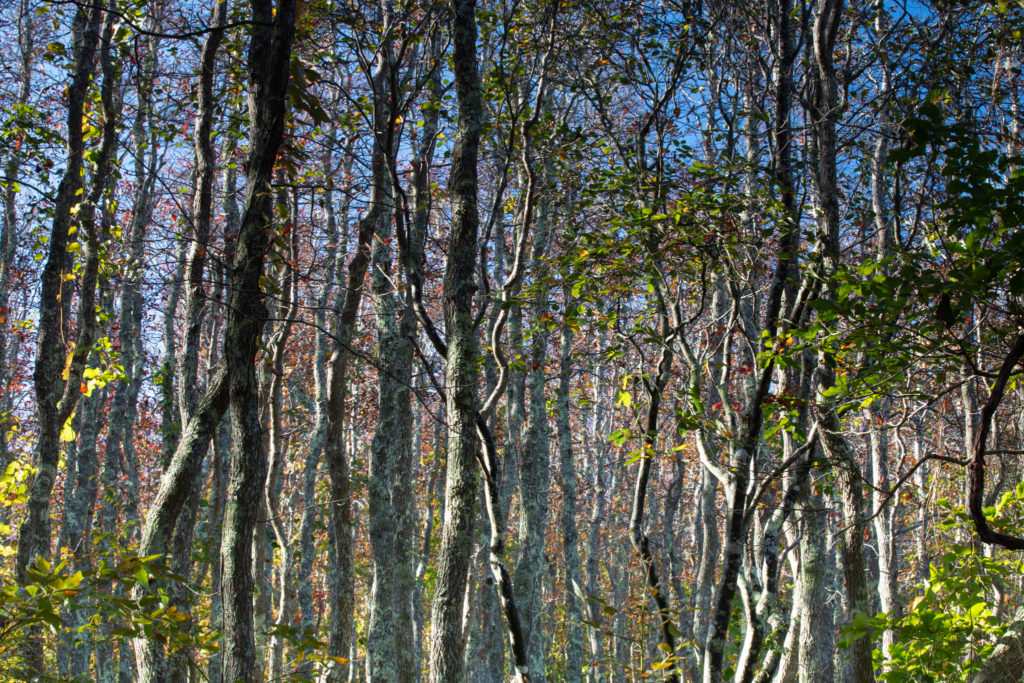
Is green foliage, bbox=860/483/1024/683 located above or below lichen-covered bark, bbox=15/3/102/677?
below

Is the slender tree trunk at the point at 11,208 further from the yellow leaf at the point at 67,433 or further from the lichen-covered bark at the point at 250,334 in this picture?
the lichen-covered bark at the point at 250,334

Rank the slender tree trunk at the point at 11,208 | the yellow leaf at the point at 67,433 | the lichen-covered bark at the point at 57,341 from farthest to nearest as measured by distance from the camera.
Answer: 1. the slender tree trunk at the point at 11,208
2. the lichen-covered bark at the point at 57,341
3. the yellow leaf at the point at 67,433

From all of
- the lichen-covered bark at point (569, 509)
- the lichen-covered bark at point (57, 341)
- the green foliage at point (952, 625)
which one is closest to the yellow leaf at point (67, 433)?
the lichen-covered bark at point (57, 341)

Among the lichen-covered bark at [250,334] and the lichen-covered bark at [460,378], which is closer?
the lichen-covered bark at [250,334]

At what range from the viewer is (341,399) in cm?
827

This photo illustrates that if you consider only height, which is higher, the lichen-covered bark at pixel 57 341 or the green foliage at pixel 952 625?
the lichen-covered bark at pixel 57 341

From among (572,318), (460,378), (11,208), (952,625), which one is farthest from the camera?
(11,208)

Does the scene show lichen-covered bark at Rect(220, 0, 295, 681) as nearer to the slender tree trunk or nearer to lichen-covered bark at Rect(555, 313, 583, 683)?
lichen-covered bark at Rect(555, 313, 583, 683)

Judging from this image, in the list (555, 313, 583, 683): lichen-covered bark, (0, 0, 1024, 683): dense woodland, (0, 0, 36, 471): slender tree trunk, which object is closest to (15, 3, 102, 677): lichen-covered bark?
(0, 0, 1024, 683): dense woodland

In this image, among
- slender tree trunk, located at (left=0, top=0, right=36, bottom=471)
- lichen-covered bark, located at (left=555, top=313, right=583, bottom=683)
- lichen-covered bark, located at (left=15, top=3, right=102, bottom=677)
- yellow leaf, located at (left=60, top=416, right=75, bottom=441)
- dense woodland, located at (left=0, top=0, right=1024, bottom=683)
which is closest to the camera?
dense woodland, located at (left=0, top=0, right=1024, bottom=683)

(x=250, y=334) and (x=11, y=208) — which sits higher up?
(x=11, y=208)

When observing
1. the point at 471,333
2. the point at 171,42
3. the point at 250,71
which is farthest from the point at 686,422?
the point at 171,42

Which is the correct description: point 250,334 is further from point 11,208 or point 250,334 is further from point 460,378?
point 11,208

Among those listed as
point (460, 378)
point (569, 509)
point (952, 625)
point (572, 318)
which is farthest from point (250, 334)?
point (569, 509)
